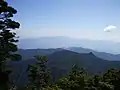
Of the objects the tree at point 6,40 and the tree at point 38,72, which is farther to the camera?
the tree at point 38,72

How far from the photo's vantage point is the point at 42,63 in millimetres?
69500

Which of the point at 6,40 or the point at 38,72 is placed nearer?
the point at 6,40

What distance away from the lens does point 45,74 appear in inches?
2862

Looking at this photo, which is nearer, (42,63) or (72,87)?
(72,87)

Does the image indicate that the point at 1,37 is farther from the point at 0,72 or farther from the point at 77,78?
the point at 77,78

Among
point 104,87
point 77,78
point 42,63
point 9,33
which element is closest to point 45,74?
point 42,63

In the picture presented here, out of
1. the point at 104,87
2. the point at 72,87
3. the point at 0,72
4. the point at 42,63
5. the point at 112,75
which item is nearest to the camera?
the point at 0,72

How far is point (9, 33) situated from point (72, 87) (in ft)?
60.0

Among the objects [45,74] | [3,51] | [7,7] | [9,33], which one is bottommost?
[45,74]

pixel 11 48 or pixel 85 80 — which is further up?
→ pixel 11 48

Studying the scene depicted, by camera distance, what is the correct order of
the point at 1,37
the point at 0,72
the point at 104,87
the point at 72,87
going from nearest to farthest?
1. the point at 0,72
2. the point at 1,37
3. the point at 104,87
4. the point at 72,87

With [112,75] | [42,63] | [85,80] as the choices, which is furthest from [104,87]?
[42,63]

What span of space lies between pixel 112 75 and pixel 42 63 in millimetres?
22427

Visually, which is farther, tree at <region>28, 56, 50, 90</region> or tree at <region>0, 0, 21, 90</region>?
tree at <region>28, 56, 50, 90</region>
